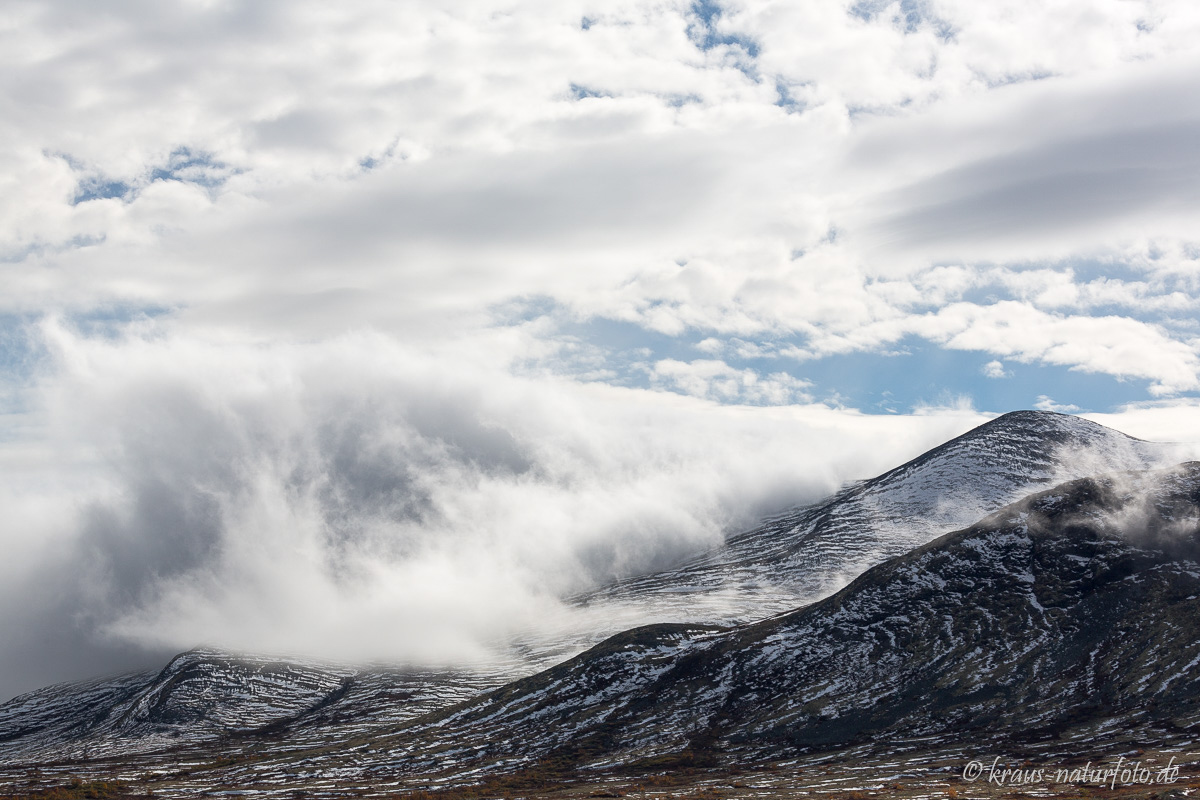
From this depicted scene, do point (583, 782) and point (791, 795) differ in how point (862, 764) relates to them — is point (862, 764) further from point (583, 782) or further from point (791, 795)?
point (583, 782)

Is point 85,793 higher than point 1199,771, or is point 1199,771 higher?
point 85,793

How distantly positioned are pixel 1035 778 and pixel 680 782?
2770 inches

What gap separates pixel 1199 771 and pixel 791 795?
63.1 m

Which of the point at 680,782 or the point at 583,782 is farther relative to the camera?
the point at 583,782

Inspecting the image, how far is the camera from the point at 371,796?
18950cm

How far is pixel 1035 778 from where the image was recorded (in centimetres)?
14338

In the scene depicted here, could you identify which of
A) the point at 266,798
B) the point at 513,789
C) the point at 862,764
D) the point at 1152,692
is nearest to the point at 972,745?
the point at 862,764

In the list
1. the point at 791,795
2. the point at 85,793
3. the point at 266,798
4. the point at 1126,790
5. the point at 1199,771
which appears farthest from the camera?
the point at 266,798

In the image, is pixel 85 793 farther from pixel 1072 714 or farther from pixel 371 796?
pixel 1072 714

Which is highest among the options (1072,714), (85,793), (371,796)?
(85,793)

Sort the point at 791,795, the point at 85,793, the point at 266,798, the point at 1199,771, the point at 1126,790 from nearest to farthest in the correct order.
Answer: the point at 1126,790 < the point at 1199,771 < the point at 791,795 < the point at 85,793 < the point at 266,798

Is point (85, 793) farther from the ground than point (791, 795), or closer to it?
farther from the ground

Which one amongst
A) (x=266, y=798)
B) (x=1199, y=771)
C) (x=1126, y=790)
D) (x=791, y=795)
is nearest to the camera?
(x=1126, y=790)

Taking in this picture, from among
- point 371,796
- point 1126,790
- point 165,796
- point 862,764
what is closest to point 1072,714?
point 862,764
